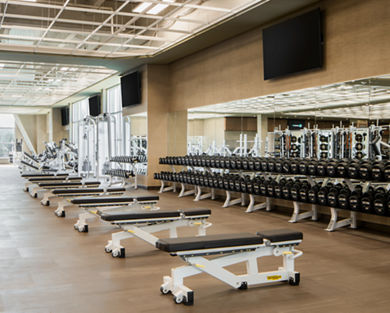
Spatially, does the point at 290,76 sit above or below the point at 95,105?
below

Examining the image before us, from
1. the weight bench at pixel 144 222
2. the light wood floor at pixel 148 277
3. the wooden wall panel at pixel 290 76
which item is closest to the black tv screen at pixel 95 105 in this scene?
the wooden wall panel at pixel 290 76

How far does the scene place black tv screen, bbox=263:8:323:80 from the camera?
6.55 metres

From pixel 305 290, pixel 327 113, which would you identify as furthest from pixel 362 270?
pixel 327 113

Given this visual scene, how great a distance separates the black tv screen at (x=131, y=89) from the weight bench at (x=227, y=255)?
886 cm

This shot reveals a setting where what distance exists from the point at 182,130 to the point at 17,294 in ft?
26.6

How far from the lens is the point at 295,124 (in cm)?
712

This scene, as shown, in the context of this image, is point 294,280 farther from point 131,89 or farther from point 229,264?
point 131,89

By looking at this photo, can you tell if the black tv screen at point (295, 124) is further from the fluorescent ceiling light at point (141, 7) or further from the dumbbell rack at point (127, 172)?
the dumbbell rack at point (127, 172)

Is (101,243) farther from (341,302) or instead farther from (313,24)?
(313,24)

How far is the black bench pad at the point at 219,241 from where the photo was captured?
2.94 meters

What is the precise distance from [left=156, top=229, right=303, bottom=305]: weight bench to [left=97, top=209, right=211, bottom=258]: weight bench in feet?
3.73

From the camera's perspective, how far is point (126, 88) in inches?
486

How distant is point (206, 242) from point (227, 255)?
25cm

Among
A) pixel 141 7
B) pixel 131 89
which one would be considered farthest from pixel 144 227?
pixel 131 89
